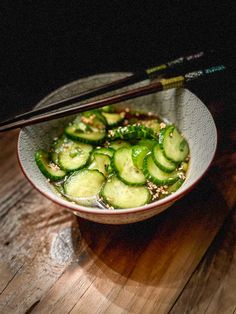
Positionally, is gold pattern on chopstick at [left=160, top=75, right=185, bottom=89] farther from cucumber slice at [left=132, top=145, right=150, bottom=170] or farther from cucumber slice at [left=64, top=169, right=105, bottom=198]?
cucumber slice at [left=64, top=169, right=105, bottom=198]

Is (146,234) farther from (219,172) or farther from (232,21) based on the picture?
(232,21)

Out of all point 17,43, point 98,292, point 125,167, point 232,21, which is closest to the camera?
point 98,292

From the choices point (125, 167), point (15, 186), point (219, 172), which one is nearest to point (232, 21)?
point (219, 172)

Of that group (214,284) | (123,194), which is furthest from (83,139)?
(214,284)

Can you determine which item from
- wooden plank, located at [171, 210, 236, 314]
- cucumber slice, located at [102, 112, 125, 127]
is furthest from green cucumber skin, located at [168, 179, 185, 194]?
cucumber slice, located at [102, 112, 125, 127]

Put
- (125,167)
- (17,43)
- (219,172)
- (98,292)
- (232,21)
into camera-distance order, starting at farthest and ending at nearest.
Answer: (17,43)
(232,21)
(219,172)
(125,167)
(98,292)

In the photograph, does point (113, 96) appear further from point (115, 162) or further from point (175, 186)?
point (175, 186)
